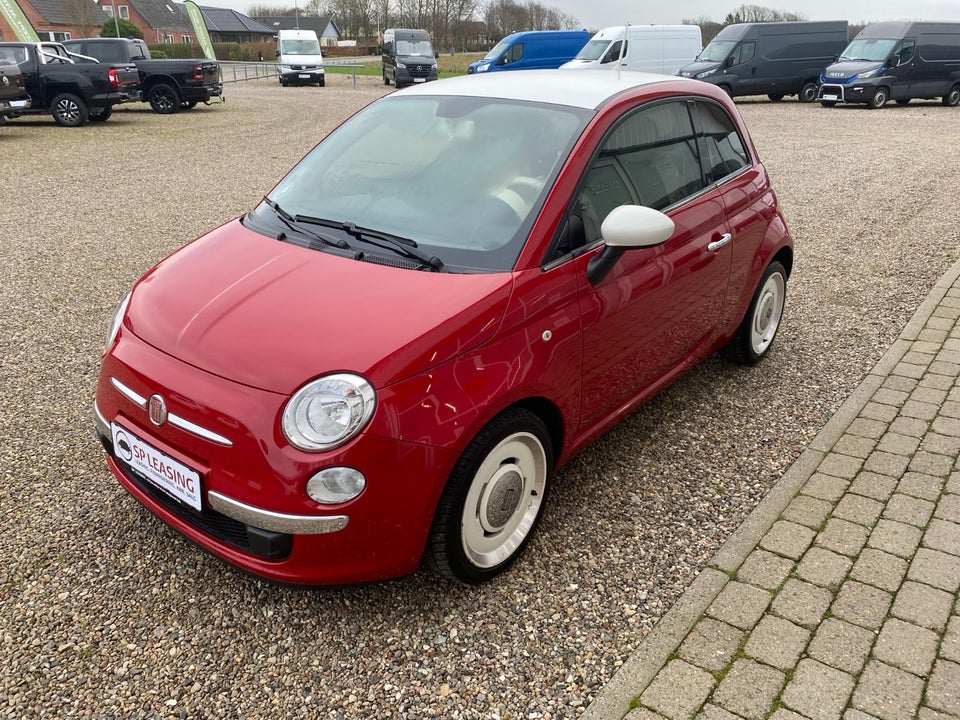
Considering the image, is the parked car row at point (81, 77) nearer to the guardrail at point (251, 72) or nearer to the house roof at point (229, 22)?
the guardrail at point (251, 72)

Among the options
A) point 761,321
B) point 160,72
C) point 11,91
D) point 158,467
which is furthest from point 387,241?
point 160,72

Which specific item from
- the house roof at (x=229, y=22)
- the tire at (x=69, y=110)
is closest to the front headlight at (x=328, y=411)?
the tire at (x=69, y=110)

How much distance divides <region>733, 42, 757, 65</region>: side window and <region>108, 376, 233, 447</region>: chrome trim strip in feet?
78.0

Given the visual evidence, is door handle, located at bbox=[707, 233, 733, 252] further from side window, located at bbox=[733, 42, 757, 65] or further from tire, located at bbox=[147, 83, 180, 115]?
side window, located at bbox=[733, 42, 757, 65]

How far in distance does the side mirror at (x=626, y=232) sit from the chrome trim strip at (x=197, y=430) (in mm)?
1480

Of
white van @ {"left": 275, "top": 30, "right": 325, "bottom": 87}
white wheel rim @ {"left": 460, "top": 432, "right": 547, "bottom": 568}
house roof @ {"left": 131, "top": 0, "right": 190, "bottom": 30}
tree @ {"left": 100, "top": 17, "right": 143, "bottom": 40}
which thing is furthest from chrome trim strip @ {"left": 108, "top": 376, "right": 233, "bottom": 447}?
house roof @ {"left": 131, "top": 0, "right": 190, "bottom": 30}

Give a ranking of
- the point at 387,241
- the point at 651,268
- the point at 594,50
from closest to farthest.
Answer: the point at 387,241, the point at 651,268, the point at 594,50

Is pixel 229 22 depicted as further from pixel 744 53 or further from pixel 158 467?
pixel 158 467

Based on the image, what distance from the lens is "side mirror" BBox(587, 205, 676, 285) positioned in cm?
287

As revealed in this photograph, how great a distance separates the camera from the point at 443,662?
8.32 feet

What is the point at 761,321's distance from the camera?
4793 millimetres

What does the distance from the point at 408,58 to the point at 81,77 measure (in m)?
15.7

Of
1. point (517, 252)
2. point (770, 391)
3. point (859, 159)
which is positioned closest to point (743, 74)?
point (859, 159)

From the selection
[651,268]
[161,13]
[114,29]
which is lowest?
[651,268]
